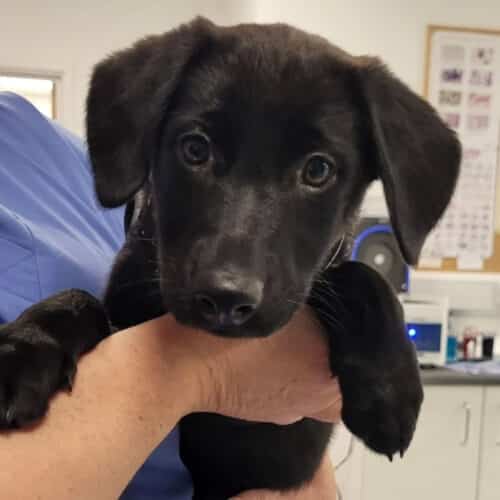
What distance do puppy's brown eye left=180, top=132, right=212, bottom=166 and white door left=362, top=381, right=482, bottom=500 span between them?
83.2 inches

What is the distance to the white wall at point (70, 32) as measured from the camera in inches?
167

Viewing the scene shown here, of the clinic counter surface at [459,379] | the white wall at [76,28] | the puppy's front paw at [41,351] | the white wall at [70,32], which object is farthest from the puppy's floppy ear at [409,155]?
the white wall at [70,32]

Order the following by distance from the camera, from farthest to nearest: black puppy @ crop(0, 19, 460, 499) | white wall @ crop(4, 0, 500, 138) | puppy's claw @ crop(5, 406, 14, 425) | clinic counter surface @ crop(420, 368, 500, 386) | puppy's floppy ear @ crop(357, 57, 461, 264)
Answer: white wall @ crop(4, 0, 500, 138) < clinic counter surface @ crop(420, 368, 500, 386) < puppy's floppy ear @ crop(357, 57, 461, 264) < black puppy @ crop(0, 19, 460, 499) < puppy's claw @ crop(5, 406, 14, 425)

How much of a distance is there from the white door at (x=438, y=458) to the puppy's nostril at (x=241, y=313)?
7.05ft

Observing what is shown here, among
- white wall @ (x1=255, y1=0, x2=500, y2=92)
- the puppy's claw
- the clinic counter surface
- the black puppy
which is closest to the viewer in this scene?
the puppy's claw

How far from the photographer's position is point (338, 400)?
0.98 meters

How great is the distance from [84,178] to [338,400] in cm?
63

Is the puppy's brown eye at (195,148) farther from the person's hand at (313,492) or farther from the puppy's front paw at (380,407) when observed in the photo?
the person's hand at (313,492)

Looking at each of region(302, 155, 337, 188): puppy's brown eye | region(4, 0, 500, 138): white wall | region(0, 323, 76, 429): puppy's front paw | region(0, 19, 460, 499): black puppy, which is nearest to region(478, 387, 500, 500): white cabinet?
region(0, 19, 460, 499): black puppy

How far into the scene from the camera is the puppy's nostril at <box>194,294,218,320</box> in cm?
68

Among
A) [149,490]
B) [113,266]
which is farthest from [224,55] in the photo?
[149,490]

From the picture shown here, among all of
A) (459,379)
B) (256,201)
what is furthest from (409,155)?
(459,379)

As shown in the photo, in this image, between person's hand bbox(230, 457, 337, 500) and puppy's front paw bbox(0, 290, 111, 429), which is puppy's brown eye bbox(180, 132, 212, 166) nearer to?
puppy's front paw bbox(0, 290, 111, 429)

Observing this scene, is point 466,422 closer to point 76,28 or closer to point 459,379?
point 459,379
